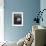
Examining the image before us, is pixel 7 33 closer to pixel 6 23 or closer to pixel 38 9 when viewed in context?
pixel 6 23

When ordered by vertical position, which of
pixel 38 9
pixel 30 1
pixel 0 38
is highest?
pixel 30 1

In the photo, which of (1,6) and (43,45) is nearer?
(43,45)

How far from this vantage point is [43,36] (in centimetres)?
252

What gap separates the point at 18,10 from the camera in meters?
5.24

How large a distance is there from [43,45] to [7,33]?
2887 millimetres

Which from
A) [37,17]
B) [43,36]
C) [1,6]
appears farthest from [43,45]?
[1,6]

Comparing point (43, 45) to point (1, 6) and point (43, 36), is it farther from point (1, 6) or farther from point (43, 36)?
point (1, 6)

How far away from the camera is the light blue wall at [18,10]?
5.22 metres

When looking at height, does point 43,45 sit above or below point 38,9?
below

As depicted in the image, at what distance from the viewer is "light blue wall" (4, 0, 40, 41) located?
5223 millimetres

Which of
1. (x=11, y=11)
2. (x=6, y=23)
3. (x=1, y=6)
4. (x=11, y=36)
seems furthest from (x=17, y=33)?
(x=1, y=6)

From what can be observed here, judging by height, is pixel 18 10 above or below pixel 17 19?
above

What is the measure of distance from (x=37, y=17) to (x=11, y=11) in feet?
3.50

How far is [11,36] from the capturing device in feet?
17.3
